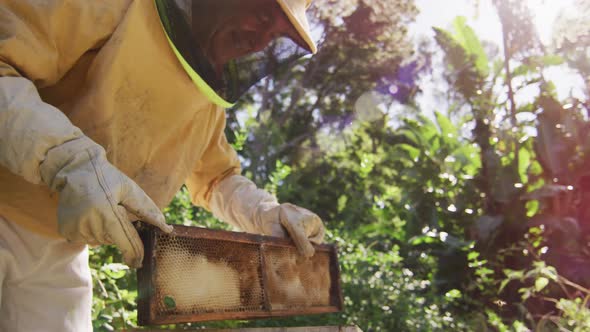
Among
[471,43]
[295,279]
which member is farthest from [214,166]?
[471,43]

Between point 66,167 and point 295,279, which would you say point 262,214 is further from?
point 66,167

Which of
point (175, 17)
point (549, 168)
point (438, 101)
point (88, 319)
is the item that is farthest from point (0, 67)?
point (438, 101)

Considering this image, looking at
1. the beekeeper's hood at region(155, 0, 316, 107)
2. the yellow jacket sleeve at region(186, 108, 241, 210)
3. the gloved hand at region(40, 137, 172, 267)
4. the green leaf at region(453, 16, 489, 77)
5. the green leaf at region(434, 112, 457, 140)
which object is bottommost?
the gloved hand at region(40, 137, 172, 267)

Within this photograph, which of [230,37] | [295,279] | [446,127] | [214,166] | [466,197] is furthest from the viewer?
[446,127]

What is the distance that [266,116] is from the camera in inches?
367

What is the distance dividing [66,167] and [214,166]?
935 mm

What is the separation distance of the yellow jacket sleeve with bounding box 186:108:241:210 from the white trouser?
689 mm

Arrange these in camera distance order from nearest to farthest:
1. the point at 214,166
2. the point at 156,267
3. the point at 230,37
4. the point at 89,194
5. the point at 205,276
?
the point at 89,194
the point at 156,267
the point at 205,276
the point at 230,37
the point at 214,166

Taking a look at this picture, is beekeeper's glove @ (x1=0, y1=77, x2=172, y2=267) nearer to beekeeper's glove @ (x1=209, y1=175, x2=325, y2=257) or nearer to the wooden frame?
the wooden frame

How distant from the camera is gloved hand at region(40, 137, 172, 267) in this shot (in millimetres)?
1185

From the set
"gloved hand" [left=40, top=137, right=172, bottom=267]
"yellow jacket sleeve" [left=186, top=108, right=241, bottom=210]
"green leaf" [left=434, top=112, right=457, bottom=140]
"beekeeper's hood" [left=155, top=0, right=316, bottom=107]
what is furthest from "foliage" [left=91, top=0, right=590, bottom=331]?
"gloved hand" [left=40, top=137, right=172, bottom=267]

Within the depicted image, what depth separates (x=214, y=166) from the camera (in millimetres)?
2127

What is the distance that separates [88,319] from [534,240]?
5550mm

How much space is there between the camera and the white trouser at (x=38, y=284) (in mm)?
1354
